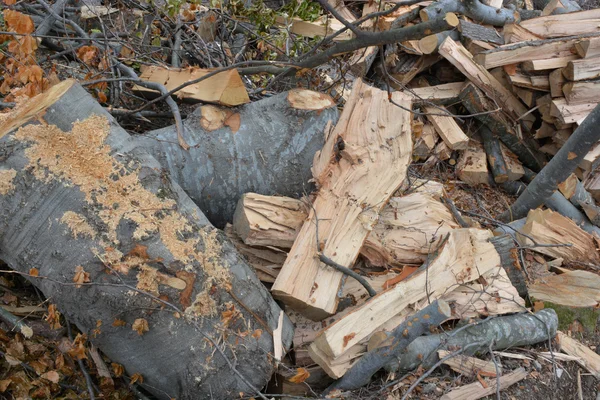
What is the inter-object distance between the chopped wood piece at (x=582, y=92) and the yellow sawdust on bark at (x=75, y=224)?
4211 mm

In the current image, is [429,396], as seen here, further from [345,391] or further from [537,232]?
[537,232]

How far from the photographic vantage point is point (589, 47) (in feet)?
15.1

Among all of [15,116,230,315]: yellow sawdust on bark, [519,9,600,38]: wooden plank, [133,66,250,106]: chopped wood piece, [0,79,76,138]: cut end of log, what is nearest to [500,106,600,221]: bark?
[519,9,600,38]: wooden plank

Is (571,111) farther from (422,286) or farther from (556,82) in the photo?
(422,286)

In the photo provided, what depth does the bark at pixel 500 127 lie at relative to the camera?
4.93 meters

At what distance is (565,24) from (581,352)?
3286 millimetres

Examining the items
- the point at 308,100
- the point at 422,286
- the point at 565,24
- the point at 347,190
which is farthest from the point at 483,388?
the point at 565,24

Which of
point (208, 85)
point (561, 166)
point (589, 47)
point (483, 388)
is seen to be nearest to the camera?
point (483, 388)

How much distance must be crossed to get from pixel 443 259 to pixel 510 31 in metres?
3.19

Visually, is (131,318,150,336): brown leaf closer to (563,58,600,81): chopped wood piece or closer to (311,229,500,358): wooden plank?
(311,229,500,358): wooden plank

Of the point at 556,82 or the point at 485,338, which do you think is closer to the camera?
the point at 485,338

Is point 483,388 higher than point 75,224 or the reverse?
the reverse

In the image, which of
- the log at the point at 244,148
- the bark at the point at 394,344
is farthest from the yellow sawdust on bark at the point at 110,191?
the bark at the point at 394,344

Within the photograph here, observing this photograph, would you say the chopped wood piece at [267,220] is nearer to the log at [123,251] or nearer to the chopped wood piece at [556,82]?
the log at [123,251]
